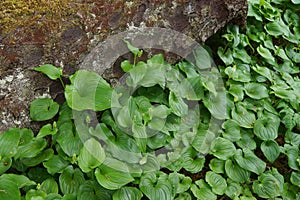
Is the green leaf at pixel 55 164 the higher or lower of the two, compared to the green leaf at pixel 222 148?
higher

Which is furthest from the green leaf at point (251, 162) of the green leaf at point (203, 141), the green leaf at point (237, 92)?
the green leaf at point (237, 92)

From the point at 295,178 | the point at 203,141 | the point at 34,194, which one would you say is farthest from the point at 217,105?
the point at 34,194

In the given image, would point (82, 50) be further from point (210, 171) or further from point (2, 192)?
point (210, 171)

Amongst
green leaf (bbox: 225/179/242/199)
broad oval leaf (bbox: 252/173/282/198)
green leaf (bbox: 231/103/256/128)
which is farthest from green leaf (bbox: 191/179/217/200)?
green leaf (bbox: 231/103/256/128)

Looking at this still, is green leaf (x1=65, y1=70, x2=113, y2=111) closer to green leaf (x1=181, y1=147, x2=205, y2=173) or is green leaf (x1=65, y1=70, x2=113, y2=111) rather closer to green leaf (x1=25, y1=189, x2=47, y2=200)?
green leaf (x1=25, y1=189, x2=47, y2=200)

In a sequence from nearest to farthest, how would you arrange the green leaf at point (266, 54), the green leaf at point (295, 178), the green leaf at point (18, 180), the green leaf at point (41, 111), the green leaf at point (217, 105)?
the green leaf at point (18, 180), the green leaf at point (41, 111), the green leaf at point (295, 178), the green leaf at point (217, 105), the green leaf at point (266, 54)

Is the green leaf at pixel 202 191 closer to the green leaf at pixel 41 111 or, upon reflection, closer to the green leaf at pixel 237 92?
the green leaf at pixel 237 92
